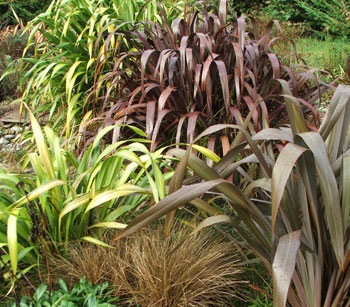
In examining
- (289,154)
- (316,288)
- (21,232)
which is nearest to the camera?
(289,154)

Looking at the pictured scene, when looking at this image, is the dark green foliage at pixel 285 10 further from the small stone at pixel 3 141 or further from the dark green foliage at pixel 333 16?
the small stone at pixel 3 141

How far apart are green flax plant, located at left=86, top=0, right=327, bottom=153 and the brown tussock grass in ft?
3.18

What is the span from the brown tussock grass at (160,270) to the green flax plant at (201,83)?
3.18 feet

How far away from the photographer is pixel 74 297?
1949 mm

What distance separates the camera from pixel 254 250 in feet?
6.17

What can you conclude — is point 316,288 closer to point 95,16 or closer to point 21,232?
point 21,232

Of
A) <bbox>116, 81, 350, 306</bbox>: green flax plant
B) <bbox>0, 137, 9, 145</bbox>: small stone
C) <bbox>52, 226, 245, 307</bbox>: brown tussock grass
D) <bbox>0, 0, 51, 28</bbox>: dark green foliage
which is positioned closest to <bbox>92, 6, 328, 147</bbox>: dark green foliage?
<bbox>52, 226, 245, 307</bbox>: brown tussock grass

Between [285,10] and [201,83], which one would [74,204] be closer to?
[201,83]

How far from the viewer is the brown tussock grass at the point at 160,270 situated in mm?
2014

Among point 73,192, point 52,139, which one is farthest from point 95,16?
point 73,192

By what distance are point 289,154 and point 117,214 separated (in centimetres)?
121

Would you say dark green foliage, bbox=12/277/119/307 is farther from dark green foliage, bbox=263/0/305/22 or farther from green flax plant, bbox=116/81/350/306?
dark green foliage, bbox=263/0/305/22

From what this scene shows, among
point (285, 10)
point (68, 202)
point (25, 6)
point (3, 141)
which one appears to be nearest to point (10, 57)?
point (3, 141)

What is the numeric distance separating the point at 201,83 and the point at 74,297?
5.81 ft
